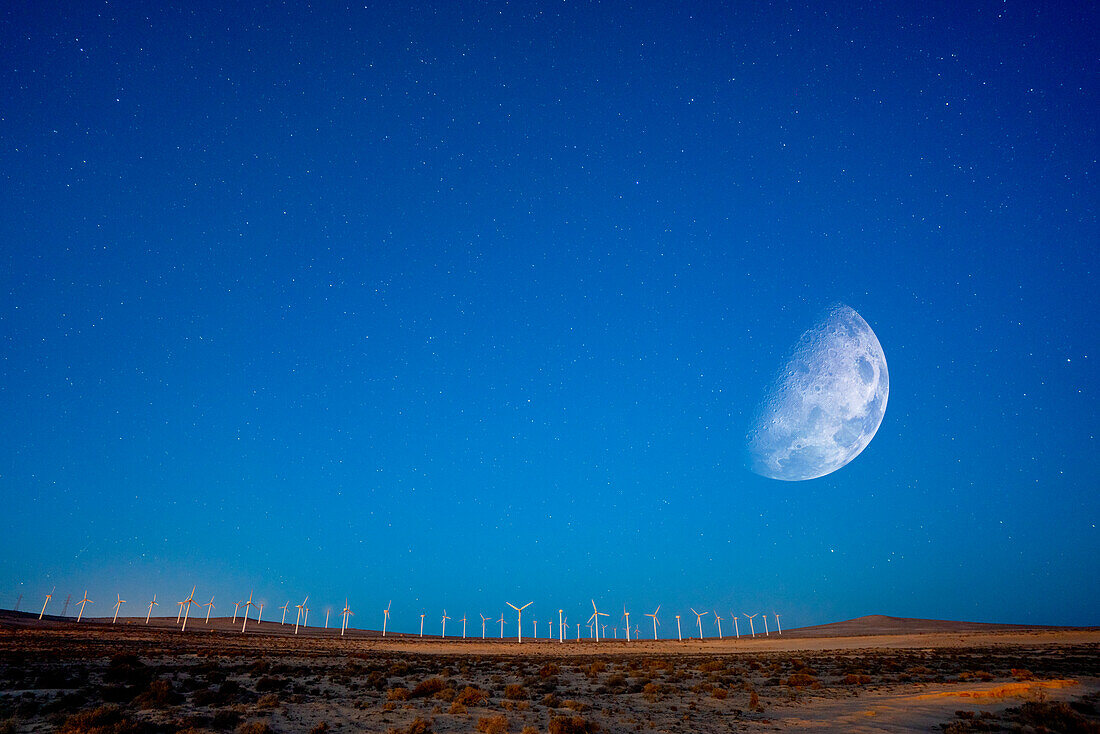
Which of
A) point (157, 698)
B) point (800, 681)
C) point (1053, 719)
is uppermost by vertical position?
point (157, 698)

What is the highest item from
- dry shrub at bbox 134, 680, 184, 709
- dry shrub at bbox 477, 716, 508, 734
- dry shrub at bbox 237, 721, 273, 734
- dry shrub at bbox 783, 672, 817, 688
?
dry shrub at bbox 134, 680, 184, 709

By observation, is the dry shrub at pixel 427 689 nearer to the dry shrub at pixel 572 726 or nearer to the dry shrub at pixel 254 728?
the dry shrub at pixel 254 728

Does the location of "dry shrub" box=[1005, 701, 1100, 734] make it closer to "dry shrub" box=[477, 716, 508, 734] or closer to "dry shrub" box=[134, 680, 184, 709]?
"dry shrub" box=[477, 716, 508, 734]

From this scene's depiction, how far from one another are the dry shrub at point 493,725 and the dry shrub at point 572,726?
1782 mm

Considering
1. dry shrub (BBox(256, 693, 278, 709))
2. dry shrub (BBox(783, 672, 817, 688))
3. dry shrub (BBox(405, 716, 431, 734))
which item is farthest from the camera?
dry shrub (BBox(783, 672, 817, 688))

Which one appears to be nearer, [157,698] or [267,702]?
[157,698]

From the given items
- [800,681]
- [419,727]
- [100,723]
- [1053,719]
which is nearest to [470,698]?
[419,727]

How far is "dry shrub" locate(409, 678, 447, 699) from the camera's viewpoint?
2775 centimetres

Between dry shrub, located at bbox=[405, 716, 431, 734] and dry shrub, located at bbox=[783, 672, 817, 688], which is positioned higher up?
Result: dry shrub, located at bbox=[405, 716, 431, 734]

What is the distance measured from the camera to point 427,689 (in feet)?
94.0

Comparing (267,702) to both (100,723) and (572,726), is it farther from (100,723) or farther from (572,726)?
(572,726)

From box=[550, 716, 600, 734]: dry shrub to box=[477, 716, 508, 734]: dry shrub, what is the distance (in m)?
1.78

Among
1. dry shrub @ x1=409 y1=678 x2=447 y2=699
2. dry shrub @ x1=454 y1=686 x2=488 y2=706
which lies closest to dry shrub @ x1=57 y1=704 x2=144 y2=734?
dry shrub @ x1=409 y1=678 x2=447 y2=699

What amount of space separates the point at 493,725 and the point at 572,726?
9.71ft
